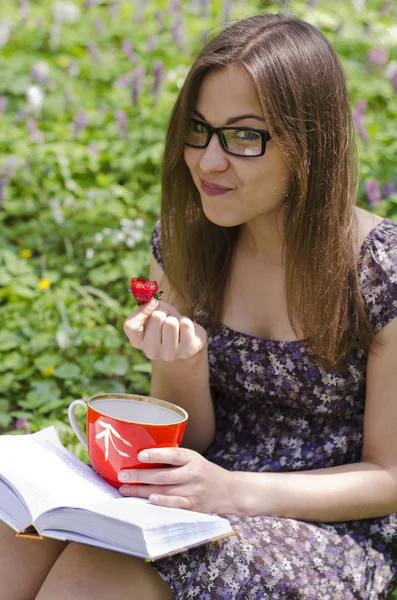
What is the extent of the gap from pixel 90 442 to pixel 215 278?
0.64m

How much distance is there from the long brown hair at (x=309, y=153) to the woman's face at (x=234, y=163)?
Result: 0.03 metres

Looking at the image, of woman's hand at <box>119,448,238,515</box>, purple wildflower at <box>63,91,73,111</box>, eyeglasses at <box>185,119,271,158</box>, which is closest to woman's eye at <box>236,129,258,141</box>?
eyeglasses at <box>185,119,271,158</box>

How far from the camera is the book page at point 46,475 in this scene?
5.18ft

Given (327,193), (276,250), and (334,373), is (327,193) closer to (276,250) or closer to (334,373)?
(276,250)

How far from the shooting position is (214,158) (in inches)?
73.3

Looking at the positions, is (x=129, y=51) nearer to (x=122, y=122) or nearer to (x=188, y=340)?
(x=122, y=122)

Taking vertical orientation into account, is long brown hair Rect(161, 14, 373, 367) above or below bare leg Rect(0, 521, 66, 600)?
above

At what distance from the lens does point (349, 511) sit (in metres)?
1.89

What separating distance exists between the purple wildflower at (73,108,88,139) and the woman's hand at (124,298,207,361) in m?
2.56

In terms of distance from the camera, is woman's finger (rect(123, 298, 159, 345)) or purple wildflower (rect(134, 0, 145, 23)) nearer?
woman's finger (rect(123, 298, 159, 345))

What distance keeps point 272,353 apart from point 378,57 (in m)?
3.08

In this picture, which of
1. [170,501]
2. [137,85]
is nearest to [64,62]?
[137,85]

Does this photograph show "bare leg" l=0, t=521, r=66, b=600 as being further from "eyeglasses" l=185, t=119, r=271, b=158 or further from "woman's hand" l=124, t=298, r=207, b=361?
"eyeglasses" l=185, t=119, r=271, b=158

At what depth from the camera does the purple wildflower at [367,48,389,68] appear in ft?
15.3
